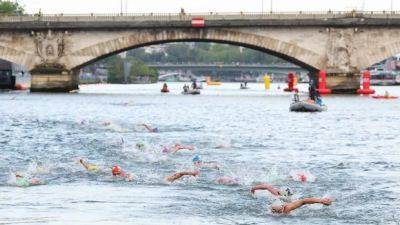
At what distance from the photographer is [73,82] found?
125188 millimetres

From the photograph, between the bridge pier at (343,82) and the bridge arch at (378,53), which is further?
the bridge pier at (343,82)

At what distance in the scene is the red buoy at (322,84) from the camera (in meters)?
112

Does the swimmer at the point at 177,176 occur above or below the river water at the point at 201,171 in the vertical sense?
above

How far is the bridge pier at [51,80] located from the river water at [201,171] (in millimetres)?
52463

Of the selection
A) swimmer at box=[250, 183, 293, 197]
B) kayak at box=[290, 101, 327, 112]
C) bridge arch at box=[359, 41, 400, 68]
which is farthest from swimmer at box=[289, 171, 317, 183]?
bridge arch at box=[359, 41, 400, 68]

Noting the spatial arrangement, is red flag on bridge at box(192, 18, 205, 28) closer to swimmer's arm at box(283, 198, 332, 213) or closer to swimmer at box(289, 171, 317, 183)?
swimmer at box(289, 171, 317, 183)

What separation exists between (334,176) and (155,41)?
273ft

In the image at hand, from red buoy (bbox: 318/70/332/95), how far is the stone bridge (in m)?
0.85

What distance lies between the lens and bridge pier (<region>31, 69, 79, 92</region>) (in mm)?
118500

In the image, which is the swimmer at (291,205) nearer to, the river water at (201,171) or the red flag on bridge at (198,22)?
the river water at (201,171)

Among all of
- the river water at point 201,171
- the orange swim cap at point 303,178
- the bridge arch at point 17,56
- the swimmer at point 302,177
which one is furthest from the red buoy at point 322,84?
the orange swim cap at point 303,178

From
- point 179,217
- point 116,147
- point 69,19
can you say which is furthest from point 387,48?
point 179,217

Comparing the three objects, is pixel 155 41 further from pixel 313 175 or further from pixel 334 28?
pixel 313 175

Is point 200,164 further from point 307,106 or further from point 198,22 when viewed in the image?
point 198,22
